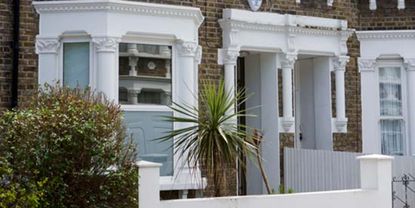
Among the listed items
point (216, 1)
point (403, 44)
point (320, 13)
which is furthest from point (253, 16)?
point (403, 44)

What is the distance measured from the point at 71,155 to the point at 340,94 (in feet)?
25.1

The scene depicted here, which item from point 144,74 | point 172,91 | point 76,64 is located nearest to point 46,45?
point 76,64

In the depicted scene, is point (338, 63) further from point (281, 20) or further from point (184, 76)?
point (184, 76)

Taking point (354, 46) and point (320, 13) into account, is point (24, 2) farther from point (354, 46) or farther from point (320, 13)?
point (354, 46)

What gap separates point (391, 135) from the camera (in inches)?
615

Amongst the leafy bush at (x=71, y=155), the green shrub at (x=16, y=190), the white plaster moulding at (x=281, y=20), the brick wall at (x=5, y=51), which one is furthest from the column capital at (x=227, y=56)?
the green shrub at (x=16, y=190)

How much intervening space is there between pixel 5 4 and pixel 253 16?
186 inches

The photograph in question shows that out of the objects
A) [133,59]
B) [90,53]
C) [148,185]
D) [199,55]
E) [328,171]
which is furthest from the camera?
[328,171]

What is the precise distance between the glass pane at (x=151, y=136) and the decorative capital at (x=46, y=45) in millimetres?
1687

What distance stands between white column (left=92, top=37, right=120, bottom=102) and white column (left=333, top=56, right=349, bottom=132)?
17.3 feet

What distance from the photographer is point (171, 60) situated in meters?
12.3

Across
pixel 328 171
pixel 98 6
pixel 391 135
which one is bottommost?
pixel 328 171

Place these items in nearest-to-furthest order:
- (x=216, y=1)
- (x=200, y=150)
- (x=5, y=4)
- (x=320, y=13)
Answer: (x=200, y=150) → (x=5, y=4) → (x=216, y=1) → (x=320, y=13)

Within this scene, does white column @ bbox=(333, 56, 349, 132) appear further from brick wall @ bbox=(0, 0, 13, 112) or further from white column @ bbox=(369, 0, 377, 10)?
brick wall @ bbox=(0, 0, 13, 112)
